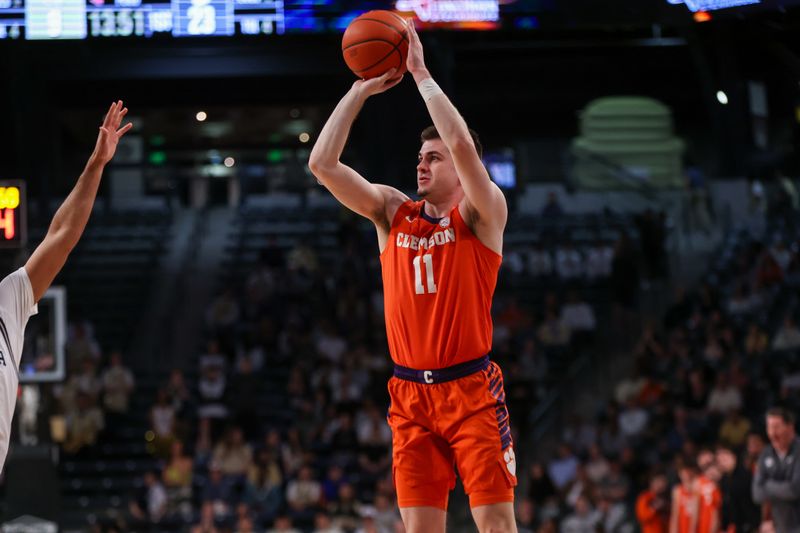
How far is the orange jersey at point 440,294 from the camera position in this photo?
5.41 meters

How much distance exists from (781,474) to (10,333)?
641 centimetres

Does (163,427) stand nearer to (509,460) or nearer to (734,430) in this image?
(734,430)

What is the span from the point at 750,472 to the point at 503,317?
742cm

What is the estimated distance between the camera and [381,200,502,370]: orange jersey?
5.41 metres

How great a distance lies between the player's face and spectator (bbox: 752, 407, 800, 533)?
174 inches

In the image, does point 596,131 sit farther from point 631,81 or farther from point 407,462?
point 407,462

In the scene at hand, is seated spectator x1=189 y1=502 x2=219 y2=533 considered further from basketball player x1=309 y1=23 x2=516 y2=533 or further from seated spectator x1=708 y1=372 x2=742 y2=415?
basketball player x1=309 y1=23 x2=516 y2=533

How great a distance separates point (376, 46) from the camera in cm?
559

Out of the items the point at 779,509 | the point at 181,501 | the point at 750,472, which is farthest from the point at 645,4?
the point at 181,501

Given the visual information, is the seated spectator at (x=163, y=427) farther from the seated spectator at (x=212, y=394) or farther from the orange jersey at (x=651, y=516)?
the orange jersey at (x=651, y=516)

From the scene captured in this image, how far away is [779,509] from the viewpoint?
9383 mm

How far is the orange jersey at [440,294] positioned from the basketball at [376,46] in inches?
28.6

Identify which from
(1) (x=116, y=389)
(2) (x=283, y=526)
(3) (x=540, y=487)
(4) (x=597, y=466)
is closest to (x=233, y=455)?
(2) (x=283, y=526)

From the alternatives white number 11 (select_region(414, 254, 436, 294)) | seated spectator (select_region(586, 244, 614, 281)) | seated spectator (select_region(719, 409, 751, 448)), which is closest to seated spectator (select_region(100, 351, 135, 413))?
seated spectator (select_region(586, 244, 614, 281))
